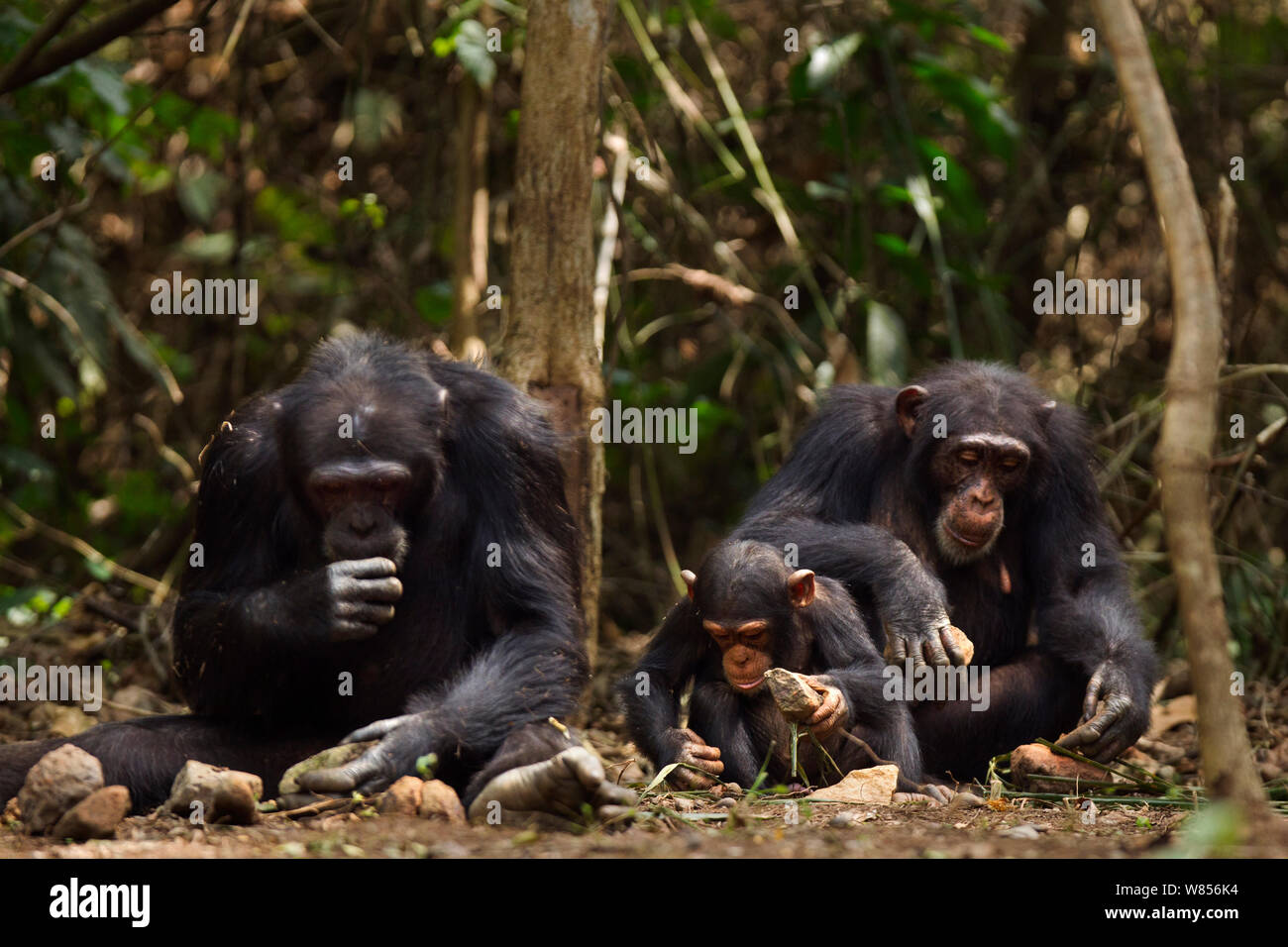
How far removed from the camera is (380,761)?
5.35 meters

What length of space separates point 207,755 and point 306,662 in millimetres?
555

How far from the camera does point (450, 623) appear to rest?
245 inches

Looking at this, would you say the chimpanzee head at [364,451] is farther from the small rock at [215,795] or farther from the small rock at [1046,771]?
the small rock at [1046,771]

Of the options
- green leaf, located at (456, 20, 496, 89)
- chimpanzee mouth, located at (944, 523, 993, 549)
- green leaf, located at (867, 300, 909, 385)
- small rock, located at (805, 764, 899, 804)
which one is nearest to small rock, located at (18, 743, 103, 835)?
small rock, located at (805, 764, 899, 804)

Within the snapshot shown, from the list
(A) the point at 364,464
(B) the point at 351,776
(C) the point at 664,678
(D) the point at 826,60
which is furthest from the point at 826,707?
(D) the point at 826,60

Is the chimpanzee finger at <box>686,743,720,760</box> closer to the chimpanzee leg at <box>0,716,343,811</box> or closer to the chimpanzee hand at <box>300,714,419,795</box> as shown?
the chimpanzee hand at <box>300,714,419,795</box>

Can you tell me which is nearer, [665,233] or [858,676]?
[858,676]

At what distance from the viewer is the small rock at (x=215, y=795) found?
195 inches

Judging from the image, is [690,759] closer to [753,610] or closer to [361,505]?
[753,610]

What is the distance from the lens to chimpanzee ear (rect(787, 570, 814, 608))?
253 inches

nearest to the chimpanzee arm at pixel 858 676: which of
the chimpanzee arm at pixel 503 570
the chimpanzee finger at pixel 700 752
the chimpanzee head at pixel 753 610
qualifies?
the chimpanzee head at pixel 753 610

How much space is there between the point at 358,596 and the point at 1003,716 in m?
3.33
